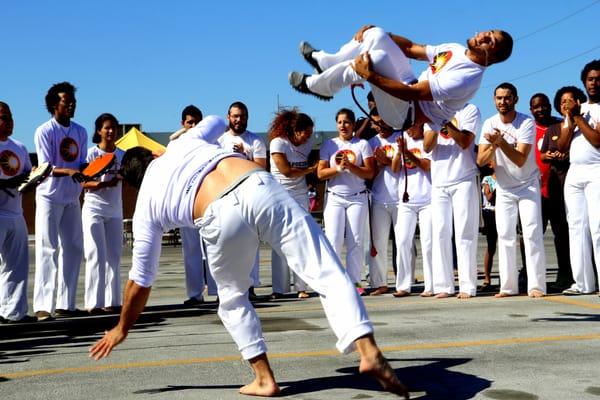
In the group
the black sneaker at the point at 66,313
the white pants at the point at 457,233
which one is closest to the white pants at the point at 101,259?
the black sneaker at the point at 66,313

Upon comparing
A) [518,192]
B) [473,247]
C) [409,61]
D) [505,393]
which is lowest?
[505,393]

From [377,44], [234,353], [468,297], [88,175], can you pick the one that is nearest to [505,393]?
[234,353]

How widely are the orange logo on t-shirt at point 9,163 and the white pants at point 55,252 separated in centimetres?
49

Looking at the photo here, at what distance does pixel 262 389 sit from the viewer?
498cm

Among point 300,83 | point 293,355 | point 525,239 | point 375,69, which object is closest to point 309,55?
point 300,83

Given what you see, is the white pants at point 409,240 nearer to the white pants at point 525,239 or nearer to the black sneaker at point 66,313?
the white pants at point 525,239

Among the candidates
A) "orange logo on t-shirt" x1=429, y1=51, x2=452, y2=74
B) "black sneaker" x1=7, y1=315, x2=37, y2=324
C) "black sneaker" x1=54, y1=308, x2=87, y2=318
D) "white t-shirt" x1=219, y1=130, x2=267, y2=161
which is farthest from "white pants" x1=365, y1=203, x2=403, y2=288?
"black sneaker" x1=7, y1=315, x2=37, y2=324

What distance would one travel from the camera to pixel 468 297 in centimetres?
980

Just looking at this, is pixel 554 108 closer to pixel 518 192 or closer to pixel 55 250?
Answer: pixel 518 192

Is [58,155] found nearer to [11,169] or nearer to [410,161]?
[11,169]

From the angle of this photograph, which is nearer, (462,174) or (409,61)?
(409,61)

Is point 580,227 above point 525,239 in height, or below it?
above

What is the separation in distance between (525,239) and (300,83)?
4.18 meters

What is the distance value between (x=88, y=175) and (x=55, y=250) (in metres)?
1.02
